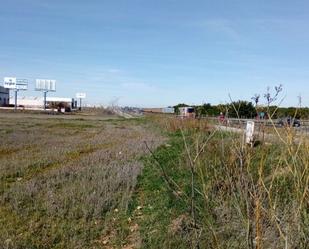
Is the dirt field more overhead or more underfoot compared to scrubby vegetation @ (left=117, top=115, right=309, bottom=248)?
more underfoot

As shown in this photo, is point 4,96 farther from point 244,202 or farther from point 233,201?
point 244,202

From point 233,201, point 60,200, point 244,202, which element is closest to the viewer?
point 244,202

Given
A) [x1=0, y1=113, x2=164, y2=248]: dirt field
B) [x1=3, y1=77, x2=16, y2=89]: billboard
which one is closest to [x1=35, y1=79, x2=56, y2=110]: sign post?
[x1=3, y1=77, x2=16, y2=89]: billboard

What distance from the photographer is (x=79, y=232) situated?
21.2 feet

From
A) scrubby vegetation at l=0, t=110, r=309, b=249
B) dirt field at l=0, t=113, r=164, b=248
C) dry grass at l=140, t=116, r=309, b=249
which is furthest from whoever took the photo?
dirt field at l=0, t=113, r=164, b=248

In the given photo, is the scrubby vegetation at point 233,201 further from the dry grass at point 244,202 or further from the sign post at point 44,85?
the sign post at point 44,85

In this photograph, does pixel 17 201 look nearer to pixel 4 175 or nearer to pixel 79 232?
pixel 79 232

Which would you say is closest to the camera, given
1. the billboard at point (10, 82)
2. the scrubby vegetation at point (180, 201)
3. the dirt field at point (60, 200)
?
the scrubby vegetation at point (180, 201)

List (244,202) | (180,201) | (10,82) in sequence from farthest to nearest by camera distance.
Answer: (10,82) < (180,201) < (244,202)

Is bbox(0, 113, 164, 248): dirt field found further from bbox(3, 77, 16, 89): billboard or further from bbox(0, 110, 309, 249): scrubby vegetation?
bbox(3, 77, 16, 89): billboard

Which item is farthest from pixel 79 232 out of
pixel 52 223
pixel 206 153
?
pixel 206 153

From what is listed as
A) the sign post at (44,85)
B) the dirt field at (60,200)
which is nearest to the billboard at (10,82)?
the sign post at (44,85)

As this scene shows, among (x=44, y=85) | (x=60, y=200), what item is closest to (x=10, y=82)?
(x=44, y=85)

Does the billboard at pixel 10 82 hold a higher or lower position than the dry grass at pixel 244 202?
higher
